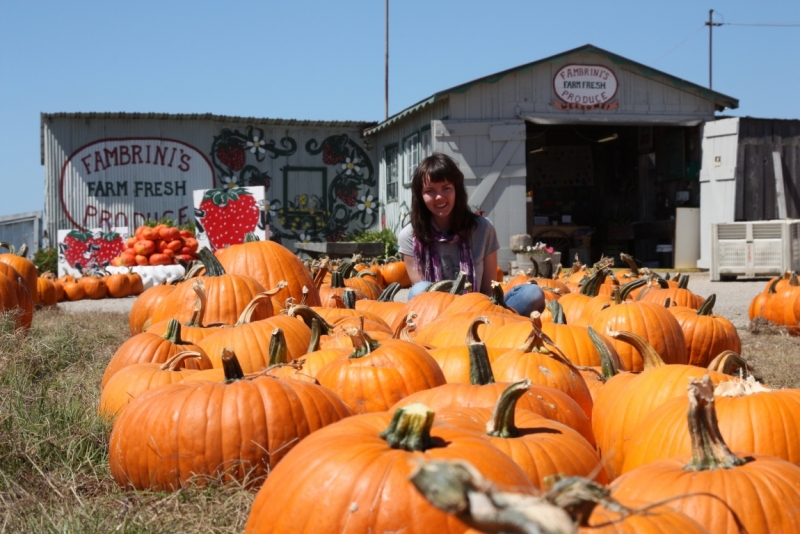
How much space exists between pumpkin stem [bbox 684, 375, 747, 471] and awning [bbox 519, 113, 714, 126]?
13.6m

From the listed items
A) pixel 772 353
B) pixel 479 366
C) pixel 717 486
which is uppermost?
pixel 479 366

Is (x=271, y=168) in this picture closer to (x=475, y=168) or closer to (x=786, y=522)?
(x=475, y=168)

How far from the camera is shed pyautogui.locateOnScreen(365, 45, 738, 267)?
14.6 metres

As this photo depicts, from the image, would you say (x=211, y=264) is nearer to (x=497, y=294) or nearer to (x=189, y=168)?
(x=497, y=294)

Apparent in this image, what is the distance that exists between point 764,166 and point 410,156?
6.64m

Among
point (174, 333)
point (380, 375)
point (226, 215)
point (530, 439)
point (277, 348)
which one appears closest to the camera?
point (530, 439)

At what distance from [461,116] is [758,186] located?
553cm

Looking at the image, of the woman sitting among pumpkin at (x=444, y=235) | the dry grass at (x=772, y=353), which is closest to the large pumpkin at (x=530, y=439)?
the dry grass at (x=772, y=353)

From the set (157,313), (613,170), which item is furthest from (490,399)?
(613,170)

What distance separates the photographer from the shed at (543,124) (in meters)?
14.6

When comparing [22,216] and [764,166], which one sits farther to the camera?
[22,216]

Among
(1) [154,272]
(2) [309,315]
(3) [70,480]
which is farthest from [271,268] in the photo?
(1) [154,272]

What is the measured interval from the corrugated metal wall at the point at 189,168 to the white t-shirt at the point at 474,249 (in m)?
12.4

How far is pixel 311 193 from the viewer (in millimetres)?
18266
